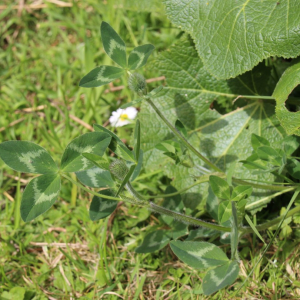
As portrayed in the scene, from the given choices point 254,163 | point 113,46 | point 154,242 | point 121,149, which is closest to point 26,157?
point 121,149

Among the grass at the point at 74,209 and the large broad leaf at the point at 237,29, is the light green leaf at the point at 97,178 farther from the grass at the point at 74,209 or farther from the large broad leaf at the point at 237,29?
the large broad leaf at the point at 237,29

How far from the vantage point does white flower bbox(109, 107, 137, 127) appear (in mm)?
2752

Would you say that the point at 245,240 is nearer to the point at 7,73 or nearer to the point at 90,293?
the point at 90,293

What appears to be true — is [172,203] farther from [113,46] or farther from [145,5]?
[145,5]

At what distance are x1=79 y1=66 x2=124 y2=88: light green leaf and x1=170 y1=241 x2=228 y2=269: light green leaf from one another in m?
0.85

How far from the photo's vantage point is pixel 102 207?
187 centimetres

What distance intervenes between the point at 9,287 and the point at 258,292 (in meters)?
1.42

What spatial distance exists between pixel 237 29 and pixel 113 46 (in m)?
0.68

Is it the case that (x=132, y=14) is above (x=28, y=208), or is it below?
above

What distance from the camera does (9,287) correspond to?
2230mm

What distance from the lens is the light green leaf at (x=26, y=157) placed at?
1.63 meters

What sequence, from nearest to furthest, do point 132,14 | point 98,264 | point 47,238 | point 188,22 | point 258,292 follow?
1. point 258,292
2. point 188,22
3. point 98,264
4. point 47,238
5. point 132,14

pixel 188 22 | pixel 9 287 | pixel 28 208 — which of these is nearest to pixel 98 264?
pixel 9 287

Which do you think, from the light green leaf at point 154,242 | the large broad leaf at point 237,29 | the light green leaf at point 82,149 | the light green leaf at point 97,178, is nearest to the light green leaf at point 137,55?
the large broad leaf at point 237,29
